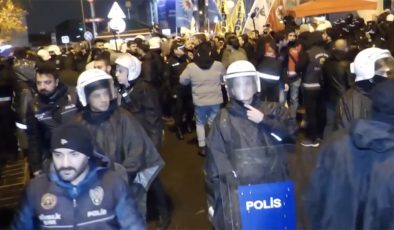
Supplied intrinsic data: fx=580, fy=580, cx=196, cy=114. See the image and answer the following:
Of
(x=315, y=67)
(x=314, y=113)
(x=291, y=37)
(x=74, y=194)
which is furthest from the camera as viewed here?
(x=291, y=37)

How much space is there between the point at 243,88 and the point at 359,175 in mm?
1655

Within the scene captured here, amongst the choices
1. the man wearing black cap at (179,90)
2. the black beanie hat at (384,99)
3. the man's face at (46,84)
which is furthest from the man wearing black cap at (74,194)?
the man wearing black cap at (179,90)

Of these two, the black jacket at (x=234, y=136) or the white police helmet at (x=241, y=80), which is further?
the white police helmet at (x=241, y=80)

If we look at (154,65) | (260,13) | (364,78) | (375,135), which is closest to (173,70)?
(154,65)

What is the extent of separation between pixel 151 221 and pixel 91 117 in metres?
2.38

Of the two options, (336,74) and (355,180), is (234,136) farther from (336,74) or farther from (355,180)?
(336,74)

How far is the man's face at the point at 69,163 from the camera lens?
130 inches

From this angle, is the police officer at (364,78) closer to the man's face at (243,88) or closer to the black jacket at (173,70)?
the man's face at (243,88)

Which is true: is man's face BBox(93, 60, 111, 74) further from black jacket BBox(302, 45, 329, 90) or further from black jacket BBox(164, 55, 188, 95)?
black jacket BBox(164, 55, 188, 95)

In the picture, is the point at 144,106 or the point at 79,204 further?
the point at 144,106

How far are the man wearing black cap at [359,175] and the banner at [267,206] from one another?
0.14 meters

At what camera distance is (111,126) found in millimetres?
4828

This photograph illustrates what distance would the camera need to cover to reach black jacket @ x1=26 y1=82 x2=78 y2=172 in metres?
5.99

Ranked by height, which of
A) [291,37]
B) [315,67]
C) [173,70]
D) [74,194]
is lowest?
[173,70]
